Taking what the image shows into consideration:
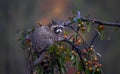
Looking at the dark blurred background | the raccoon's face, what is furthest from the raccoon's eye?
the dark blurred background

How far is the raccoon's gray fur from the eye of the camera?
10.8 feet

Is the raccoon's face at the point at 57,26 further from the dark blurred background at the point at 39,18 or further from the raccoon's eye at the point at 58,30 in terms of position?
the dark blurred background at the point at 39,18

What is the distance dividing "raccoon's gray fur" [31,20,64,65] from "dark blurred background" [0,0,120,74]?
18.0 feet

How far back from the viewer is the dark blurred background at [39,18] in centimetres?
933

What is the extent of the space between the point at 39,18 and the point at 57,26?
6415mm

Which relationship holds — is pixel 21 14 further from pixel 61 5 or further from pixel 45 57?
pixel 45 57

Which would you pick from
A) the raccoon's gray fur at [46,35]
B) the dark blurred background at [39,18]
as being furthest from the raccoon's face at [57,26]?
the dark blurred background at [39,18]

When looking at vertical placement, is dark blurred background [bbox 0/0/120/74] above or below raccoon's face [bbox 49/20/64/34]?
below

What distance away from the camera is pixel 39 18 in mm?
9773

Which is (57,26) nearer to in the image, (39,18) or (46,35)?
(46,35)

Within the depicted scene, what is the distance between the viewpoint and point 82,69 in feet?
10.8

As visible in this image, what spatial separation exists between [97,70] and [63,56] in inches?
9.0

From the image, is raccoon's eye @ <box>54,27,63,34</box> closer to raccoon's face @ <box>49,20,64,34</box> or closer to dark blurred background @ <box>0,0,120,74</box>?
raccoon's face @ <box>49,20,64,34</box>

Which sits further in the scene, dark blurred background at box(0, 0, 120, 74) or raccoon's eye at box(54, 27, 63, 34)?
dark blurred background at box(0, 0, 120, 74)
